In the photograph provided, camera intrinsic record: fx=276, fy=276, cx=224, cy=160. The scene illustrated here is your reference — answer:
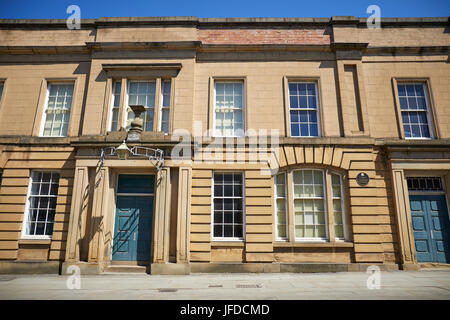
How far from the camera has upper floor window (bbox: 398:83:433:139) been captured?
10859 mm

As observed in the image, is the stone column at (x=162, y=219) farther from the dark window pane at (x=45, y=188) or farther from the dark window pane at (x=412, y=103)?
the dark window pane at (x=412, y=103)

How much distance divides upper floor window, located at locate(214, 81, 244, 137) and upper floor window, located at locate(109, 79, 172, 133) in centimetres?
192

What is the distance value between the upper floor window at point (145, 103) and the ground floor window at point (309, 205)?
5.05 m

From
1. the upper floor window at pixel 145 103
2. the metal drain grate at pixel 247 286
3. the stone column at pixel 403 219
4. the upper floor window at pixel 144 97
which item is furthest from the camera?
the upper floor window at pixel 144 97

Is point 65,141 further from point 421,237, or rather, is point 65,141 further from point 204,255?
point 421,237

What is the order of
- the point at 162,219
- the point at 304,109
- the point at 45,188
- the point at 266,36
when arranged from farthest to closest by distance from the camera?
the point at 266,36 < the point at 304,109 < the point at 45,188 < the point at 162,219

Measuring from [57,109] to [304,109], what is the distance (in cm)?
1000

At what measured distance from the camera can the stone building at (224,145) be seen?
9625 mm

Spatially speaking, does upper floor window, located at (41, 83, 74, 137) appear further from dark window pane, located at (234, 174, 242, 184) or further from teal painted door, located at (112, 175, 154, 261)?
dark window pane, located at (234, 174, 242, 184)

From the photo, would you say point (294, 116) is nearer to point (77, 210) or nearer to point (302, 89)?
point (302, 89)

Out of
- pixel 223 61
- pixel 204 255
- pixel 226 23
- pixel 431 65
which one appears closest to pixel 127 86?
pixel 223 61

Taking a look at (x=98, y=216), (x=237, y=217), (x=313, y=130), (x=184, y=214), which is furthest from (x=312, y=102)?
(x=98, y=216)

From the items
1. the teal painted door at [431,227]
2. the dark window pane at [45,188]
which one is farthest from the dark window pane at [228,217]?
the dark window pane at [45,188]

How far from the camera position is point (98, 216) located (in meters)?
9.57
